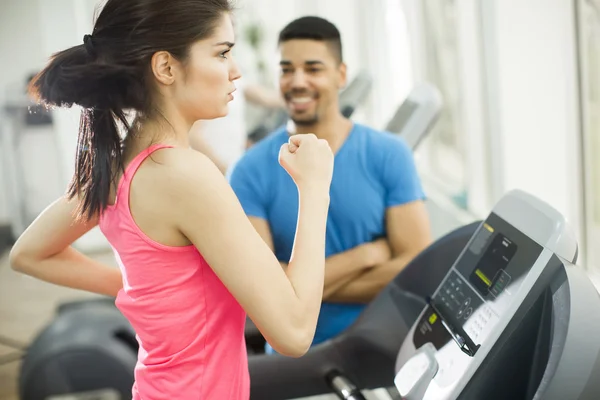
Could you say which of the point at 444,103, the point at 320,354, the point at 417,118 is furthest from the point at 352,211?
the point at 444,103

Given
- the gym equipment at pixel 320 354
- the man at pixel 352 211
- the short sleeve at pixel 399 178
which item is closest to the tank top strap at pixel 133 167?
the gym equipment at pixel 320 354

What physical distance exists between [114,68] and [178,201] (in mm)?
181

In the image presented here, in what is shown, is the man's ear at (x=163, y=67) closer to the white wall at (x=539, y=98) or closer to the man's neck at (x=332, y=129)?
the man's neck at (x=332, y=129)

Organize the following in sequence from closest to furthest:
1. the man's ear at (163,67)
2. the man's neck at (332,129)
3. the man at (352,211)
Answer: the man's ear at (163,67) → the man at (352,211) → the man's neck at (332,129)

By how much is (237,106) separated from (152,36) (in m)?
2.57

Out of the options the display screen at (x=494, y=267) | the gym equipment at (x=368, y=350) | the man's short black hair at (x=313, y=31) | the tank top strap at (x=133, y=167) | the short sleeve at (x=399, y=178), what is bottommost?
the gym equipment at (x=368, y=350)

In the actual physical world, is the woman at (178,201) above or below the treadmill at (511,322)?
above

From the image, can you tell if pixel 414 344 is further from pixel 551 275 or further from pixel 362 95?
pixel 362 95

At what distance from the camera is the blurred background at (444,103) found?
7.08ft

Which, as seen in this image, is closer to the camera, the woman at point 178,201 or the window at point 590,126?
the woman at point 178,201

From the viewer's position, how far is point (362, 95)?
3.41 metres

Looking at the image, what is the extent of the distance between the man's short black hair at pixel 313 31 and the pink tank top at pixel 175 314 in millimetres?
1193

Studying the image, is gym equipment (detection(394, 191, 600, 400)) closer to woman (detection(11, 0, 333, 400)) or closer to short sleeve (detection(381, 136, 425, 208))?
woman (detection(11, 0, 333, 400))

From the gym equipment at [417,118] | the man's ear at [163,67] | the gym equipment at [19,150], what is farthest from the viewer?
the gym equipment at [19,150]
